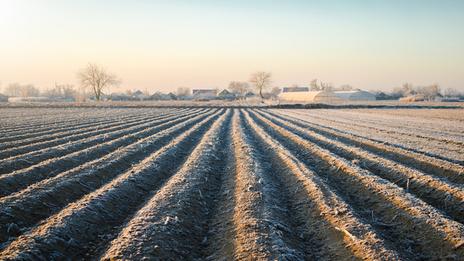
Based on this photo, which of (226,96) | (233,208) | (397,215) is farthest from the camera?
(226,96)

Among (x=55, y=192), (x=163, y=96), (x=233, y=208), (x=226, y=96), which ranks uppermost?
(x=163, y=96)

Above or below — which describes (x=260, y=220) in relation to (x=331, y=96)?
below

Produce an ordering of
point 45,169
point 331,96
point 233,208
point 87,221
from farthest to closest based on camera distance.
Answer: point 331,96
point 45,169
point 233,208
point 87,221

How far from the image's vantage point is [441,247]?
5797 mm

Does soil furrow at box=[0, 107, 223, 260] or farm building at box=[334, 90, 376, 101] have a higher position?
farm building at box=[334, 90, 376, 101]

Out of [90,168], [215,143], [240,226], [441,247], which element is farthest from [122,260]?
[215,143]

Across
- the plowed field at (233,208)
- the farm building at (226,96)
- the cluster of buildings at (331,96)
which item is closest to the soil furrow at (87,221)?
the plowed field at (233,208)

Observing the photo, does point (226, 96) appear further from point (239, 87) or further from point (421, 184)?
point (421, 184)

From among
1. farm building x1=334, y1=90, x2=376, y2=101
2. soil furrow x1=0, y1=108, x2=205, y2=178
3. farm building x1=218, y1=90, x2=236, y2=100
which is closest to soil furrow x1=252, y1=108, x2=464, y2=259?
soil furrow x1=0, y1=108, x2=205, y2=178

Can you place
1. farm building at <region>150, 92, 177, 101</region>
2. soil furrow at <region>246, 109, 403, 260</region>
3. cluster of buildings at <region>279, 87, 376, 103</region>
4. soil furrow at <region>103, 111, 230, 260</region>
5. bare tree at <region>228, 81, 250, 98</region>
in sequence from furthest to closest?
1. bare tree at <region>228, 81, 250, 98</region>
2. farm building at <region>150, 92, 177, 101</region>
3. cluster of buildings at <region>279, 87, 376, 103</region>
4. soil furrow at <region>103, 111, 230, 260</region>
5. soil furrow at <region>246, 109, 403, 260</region>

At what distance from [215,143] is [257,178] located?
7349 mm

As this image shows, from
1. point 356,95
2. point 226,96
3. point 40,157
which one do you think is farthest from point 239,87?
point 40,157

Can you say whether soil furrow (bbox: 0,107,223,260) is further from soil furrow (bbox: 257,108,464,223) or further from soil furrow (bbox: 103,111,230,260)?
soil furrow (bbox: 257,108,464,223)

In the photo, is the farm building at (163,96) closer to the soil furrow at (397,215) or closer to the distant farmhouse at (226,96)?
the distant farmhouse at (226,96)
